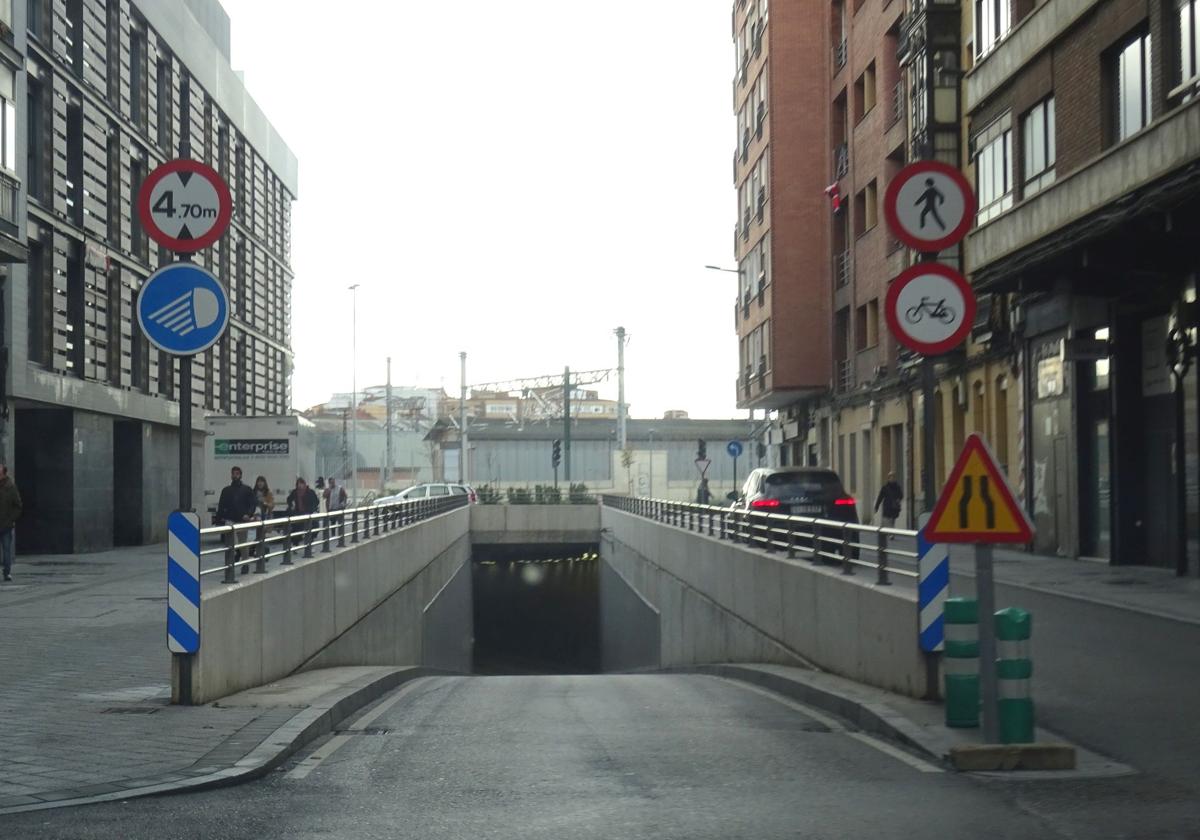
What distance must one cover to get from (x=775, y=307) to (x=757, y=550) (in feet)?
106

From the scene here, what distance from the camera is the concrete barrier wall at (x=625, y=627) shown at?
30.2 m

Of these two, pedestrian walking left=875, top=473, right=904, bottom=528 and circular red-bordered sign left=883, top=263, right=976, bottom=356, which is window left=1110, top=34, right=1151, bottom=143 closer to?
circular red-bordered sign left=883, top=263, right=976, bottom=356

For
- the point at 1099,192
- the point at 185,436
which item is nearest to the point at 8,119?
the point at 1099,192

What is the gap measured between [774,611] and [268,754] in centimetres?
915

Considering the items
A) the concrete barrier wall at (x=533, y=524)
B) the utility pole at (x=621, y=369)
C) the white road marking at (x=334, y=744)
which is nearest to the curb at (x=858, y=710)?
the white road marking at (x=334, y=744)

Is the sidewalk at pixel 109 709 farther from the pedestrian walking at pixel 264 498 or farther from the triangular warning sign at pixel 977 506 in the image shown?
the pedestrian walking at pixel 264 498

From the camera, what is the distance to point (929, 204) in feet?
30.7

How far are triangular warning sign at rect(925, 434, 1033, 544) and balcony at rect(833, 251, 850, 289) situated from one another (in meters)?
38.9

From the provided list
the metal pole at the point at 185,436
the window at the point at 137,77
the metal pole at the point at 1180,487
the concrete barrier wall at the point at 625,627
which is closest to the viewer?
the metal pole at the point at 185,436

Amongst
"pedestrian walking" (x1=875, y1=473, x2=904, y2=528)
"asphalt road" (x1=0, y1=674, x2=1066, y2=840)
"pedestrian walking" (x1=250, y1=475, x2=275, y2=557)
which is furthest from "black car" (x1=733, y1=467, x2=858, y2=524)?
"asphalt road" (x1=0, y1=674, x2=1066, y2=840)

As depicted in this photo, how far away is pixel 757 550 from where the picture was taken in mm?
18359

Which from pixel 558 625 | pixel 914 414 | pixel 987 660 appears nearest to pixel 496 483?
pixel 558 625

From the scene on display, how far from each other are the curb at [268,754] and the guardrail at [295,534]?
4.30ft

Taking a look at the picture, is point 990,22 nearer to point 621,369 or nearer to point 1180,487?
point 1180,487
